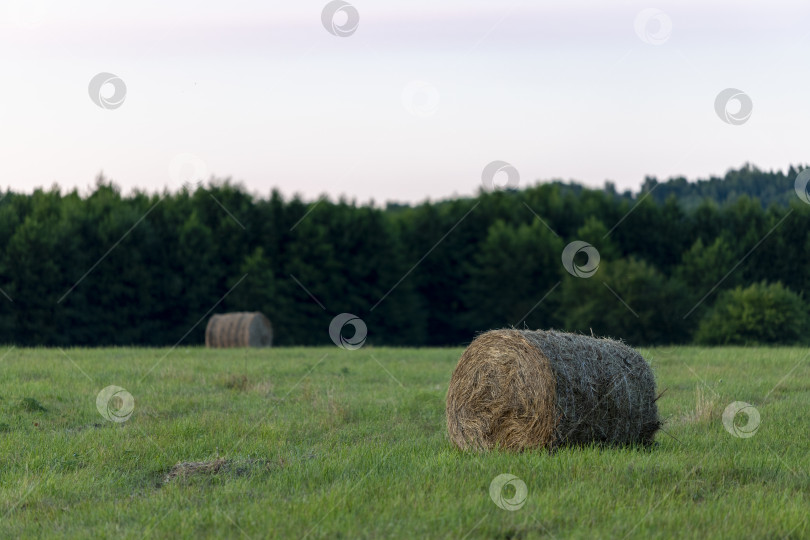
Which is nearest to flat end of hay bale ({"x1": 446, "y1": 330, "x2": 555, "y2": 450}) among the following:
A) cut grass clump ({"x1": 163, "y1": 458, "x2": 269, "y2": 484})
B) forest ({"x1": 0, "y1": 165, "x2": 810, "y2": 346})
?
cut grass clump ({"x1": 163, "y1": 458, "x2": 269, "y2": 484})

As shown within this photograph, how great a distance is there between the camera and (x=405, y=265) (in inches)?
2530

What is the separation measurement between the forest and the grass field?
34.7m

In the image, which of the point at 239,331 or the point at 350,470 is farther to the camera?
the point at 239,331

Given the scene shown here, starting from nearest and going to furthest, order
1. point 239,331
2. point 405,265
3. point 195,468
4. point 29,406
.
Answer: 1. point 195,468
2. point 29,406
3. point 239,331
4. point 405,265

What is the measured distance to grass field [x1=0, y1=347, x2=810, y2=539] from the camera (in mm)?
8039

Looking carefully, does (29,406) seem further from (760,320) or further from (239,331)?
(760,320)

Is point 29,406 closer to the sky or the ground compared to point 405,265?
closer to the ground

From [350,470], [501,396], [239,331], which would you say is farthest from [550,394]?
[239,331]

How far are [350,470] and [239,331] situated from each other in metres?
26.1

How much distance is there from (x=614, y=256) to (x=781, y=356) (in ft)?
136

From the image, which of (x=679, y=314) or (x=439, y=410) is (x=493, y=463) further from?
(x=679, y=314)

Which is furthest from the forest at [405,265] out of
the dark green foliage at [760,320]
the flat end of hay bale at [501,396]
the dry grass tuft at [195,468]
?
the dry grass tuft at [195,468]

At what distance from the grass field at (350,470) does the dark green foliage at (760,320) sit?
112ft

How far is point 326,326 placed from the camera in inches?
2333
